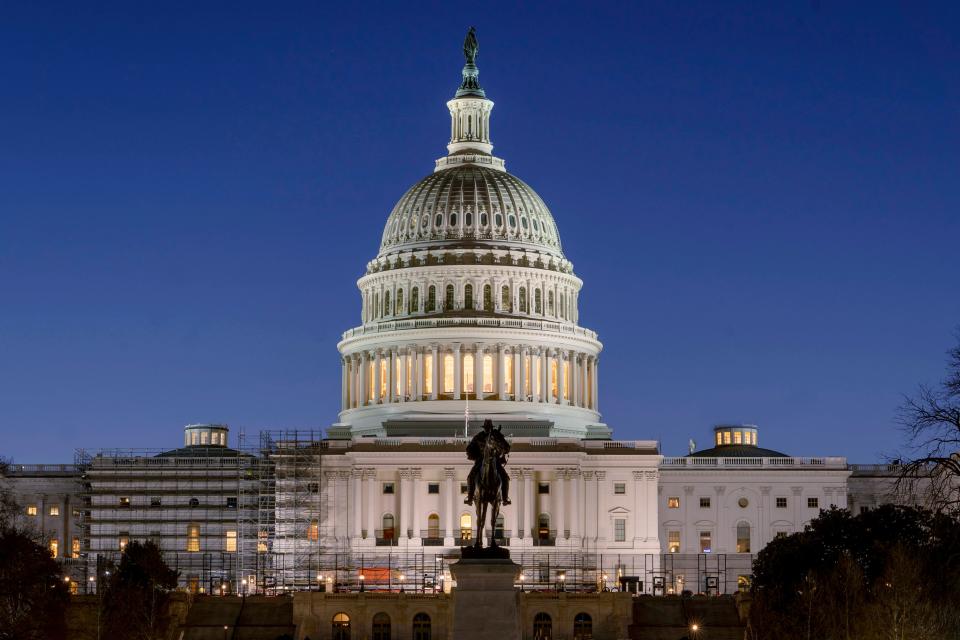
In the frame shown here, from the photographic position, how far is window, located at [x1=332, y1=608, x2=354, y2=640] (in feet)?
474

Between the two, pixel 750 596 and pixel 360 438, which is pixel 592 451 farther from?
pixel 750 596

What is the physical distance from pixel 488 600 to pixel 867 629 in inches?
1246

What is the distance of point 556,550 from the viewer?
18175 cm

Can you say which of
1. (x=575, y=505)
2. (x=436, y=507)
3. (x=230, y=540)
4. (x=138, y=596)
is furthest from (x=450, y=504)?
(x=138, y=596)

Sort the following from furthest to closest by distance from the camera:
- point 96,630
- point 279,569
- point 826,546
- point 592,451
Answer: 1. point 592,451
2. point 279,569
3. point 826,546
4. point 96,630

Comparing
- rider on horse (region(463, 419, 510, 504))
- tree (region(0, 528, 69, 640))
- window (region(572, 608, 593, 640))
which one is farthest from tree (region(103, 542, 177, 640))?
rider on horse (region(463, 419, 510, 504))

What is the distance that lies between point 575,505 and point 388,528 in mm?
16679

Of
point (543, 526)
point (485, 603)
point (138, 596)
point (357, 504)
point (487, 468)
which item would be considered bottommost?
point (485, 603)

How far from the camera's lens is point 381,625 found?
14638 cm

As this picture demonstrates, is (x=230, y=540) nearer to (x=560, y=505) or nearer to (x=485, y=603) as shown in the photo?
(x=560, y=505)

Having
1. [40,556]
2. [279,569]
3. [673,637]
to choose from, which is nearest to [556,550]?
[279,569]

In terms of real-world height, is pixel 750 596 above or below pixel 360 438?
below

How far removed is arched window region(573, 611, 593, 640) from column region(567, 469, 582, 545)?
36681 millimetres

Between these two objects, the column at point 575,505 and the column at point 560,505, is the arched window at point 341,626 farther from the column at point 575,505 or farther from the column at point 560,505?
the column at point 575,505
